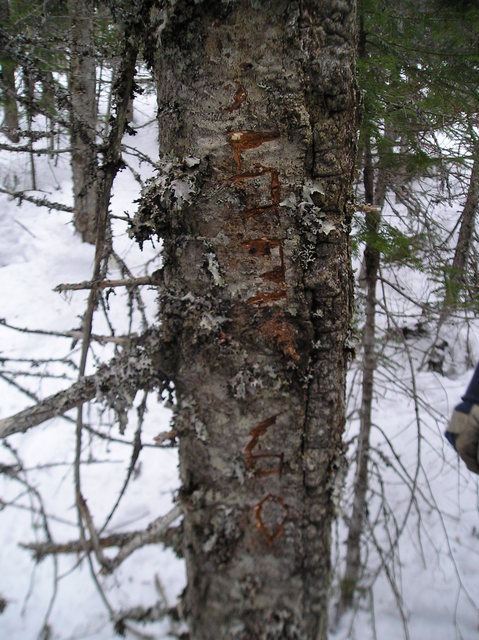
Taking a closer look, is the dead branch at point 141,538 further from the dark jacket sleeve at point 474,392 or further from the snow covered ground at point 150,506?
the dark jacket sleeve at point 474,392

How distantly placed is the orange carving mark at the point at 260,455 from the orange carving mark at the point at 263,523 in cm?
5

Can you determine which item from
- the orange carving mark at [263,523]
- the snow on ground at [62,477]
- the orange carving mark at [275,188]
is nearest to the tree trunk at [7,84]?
the snow on ground at [62,477]

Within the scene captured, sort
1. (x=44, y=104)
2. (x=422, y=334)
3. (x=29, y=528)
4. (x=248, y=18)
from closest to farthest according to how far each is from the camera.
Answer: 1. (x=248, y=18)
2. (x=44, y=104)
3. (x=29, y=528)
4. (x=422, y=334)

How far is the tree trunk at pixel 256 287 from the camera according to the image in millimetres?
770

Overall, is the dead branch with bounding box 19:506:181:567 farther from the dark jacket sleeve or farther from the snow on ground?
the dark jacket sleeve

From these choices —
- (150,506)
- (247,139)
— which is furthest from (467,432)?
(150,506)

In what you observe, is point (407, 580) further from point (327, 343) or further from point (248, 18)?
point (248, 18)

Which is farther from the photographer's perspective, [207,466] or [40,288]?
[40,288]

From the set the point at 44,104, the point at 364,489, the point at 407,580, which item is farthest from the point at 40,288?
the point at 407,580

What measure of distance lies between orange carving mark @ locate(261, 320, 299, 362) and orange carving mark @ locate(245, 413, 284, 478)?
14 cm

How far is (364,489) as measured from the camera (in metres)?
3.09

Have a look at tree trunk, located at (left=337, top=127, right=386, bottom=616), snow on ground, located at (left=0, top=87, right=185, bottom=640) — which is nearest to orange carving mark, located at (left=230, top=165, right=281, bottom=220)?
snow on ground, located at (left=0, top=87, right=185, bottom=640)

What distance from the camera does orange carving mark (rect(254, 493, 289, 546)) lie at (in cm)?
94

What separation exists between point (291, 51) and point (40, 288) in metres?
6.34
